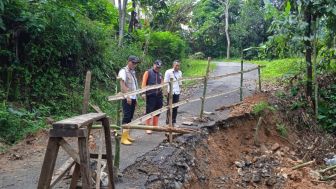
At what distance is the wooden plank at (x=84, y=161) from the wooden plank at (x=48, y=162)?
189 mm

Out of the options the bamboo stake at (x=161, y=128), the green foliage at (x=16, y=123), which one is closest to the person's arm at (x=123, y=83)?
the bamboo stake at (x=161, y=128)

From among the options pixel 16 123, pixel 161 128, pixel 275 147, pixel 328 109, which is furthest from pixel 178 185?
pixel 328 109

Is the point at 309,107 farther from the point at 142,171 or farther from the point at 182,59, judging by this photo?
the point at 182,59

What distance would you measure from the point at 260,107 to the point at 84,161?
7.71 metres

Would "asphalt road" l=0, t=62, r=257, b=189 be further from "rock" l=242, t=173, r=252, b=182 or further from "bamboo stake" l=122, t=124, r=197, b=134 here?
"rock" l=242, t=173, r=252, b=182

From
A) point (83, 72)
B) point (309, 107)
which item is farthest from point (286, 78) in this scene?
point (83, 72)

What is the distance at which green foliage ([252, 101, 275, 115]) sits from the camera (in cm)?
1037

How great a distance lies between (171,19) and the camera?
24.4 meters

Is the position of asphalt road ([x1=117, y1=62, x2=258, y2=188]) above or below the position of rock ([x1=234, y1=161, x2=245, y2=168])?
above

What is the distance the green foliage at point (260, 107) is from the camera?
10.4 metres

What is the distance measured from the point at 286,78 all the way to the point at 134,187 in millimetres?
9410

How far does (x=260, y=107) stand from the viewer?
1054 centimetres

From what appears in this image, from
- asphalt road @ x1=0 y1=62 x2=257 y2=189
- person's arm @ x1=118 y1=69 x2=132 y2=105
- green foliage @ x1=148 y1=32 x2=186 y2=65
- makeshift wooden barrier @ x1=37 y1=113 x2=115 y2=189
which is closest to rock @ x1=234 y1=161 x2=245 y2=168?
asphalt road @ x1=0 y1=62 x2=257 y2=189

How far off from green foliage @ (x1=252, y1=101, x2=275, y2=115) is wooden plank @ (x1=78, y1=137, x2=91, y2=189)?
7.38m
